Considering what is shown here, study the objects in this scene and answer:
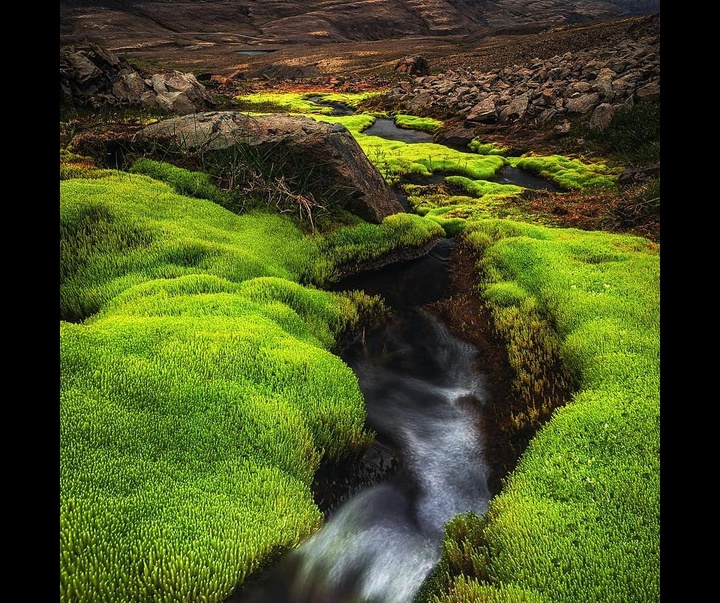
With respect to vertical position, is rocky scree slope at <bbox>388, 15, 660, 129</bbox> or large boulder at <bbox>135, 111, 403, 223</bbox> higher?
rocky scree slope at <bbox>388, 15, 660, 129</bbox>

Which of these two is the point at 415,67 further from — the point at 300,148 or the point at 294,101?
the point at 300,148

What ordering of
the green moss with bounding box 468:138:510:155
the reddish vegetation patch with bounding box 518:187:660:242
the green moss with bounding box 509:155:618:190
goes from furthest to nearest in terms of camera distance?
1. the green moss with bounding box 468:138:510:155
2. the green moss with bounding box 509:155:618:190
3. the reddish vegetation patch with bounding box 518:187:660:242

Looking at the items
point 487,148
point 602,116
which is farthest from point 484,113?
point 602,116

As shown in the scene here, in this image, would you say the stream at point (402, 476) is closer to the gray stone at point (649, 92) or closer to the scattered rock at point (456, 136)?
the scattered rock at point (456, 136)

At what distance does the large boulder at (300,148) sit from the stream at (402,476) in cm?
419

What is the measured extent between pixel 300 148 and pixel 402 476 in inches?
426

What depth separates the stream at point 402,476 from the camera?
520 cm

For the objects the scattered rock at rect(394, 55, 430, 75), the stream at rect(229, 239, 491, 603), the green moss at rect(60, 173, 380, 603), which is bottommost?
the stream at rect(229, 239, 491, 603)

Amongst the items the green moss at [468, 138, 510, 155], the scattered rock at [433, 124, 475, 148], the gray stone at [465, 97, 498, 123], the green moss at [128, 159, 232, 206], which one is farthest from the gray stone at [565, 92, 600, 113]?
the green moss at [128, 159, 232, 206]

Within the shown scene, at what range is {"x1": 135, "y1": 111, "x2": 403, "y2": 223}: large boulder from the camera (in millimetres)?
14625

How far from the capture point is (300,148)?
14.8 m

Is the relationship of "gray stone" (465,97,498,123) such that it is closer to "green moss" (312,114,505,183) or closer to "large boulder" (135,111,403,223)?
"green moss" (312,114,505,183)

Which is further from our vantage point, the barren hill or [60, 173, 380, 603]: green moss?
the barren hill

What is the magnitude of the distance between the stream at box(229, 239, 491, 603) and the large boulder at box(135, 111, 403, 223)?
4192 mm
